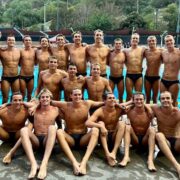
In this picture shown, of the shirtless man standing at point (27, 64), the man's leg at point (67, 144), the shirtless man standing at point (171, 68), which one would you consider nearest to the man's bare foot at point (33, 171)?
the man's leg at point (67, 144)

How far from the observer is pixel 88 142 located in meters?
4.93

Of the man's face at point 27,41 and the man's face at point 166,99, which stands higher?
the man's face at point 27,41

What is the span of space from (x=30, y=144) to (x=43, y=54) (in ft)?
8.74

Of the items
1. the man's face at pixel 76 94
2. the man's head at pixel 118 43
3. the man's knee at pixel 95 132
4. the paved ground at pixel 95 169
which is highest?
the man's head at pixel 118 43

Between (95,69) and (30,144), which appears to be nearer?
(30,144)

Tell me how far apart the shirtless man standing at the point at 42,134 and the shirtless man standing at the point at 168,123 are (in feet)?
5.35

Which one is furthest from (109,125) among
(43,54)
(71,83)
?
(43,54)

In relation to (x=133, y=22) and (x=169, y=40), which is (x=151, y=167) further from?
(x=133, y=22)

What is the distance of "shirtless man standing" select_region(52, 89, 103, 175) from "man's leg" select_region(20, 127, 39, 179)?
41 centimetres

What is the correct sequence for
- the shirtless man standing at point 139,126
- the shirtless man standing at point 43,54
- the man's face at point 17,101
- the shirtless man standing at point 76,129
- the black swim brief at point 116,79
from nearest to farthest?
the shirtless man standing at point 76,129 < the shirtless man standing at point 139,126 < the man's face at point 17,101 < the shirtless man standing at point 43,54 < the black swim brief at point 116,79

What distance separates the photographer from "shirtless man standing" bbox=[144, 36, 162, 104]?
21.7ft

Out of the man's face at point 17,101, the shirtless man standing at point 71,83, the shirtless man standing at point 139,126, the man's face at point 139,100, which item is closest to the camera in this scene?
the shirtless man standing at point 139,126

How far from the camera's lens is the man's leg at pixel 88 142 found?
Result: 4516mm

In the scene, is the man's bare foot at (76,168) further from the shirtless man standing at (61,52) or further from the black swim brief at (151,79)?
the black swim brief at (151,79)
